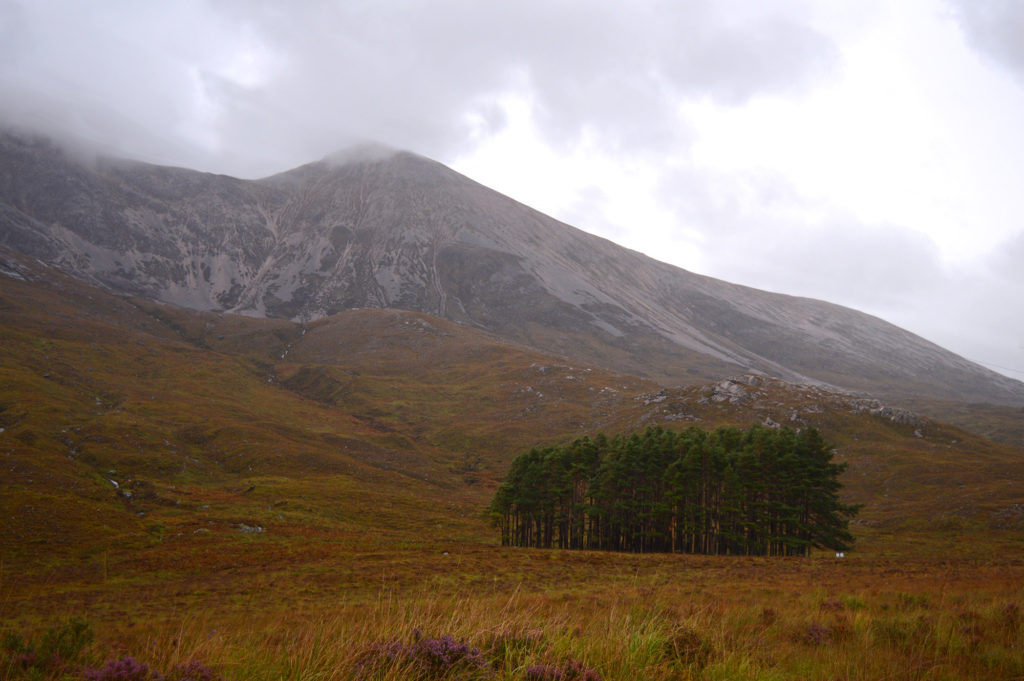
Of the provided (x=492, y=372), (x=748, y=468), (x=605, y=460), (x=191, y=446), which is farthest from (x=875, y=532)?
(x=492, y=372)

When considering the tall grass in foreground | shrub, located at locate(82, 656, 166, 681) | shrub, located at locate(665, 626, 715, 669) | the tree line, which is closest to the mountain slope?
the tree line

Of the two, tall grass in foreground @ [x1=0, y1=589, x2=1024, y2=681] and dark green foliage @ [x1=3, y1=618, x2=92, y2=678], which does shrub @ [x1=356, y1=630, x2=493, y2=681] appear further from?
dark green foliage @ [x1=3, y1=618, x2=92, y2=678]

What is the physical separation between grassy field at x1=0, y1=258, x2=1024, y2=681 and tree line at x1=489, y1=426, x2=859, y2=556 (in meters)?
4.71

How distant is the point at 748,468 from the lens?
49438 millimetres

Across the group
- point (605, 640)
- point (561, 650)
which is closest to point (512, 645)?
point (561, 650)

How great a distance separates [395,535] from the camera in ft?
184

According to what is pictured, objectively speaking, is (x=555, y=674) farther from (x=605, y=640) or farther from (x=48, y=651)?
(x=48, y=651)

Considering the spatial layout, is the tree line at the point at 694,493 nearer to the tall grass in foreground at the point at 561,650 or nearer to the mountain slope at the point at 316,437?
the mountain slope at the point at 316,437

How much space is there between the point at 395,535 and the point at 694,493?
3084cm

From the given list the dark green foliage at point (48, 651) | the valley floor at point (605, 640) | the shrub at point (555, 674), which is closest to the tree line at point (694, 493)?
the valley floor at point (605, 640)

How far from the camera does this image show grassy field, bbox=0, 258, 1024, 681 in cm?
556

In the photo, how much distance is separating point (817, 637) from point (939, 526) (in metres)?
72.6

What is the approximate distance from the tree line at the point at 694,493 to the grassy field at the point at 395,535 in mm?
4708

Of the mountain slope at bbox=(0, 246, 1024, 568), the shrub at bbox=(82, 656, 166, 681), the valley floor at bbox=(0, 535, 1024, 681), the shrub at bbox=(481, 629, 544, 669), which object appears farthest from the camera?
the mountain slope at bbox=(0, 246, 1024, 568)
